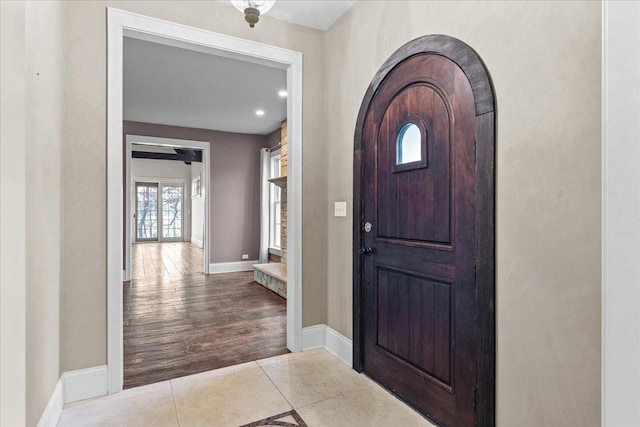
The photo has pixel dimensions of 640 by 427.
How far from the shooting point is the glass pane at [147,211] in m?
11.9

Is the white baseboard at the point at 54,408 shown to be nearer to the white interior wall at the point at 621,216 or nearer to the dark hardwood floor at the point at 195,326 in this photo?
the dark hardwood floor at the point at 195,326

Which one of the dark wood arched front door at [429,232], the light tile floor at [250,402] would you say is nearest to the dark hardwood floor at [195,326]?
the light tile floor at [250,402]

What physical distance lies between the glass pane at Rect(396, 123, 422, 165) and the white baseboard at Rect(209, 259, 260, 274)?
4884 mm

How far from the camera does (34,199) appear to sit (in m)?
1.46

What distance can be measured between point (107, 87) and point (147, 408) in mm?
1968

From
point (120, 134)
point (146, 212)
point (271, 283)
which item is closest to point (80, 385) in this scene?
point (120, 134)

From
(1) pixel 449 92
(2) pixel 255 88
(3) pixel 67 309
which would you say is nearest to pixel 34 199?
(3) pixel 67 309

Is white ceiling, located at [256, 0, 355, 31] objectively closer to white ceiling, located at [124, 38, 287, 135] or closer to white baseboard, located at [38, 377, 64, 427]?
white ceiling, located at [124, 38, 287, 135]

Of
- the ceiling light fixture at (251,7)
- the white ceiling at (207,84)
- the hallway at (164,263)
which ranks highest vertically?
the white ceiling at (207,84)

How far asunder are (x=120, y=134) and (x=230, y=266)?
4411mm

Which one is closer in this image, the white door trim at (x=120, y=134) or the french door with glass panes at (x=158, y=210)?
the white door trim at (x=120, y=134)

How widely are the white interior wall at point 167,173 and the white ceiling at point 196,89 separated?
668 centimetres

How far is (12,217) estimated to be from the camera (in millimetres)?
1086

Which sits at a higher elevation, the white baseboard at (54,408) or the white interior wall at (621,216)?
the white interior wall at (621,216)
